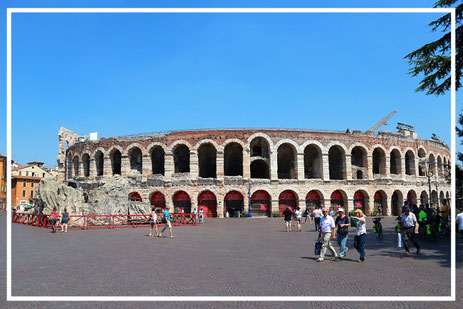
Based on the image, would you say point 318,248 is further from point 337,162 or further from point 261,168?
point 337,162

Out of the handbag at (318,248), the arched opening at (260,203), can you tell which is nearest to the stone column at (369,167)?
the arched opening at (260,203)

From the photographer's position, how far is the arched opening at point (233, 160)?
3697 centimetres

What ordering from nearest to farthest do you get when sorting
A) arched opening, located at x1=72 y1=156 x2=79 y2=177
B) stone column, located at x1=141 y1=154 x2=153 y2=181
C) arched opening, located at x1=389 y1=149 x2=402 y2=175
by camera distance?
1. stone column, located at x1=141 y1=154 x2=153 y2=181
2. arched opening, located at x1=389 y1=149 x2=402 y2=175
3. arched opening, located at x1=72 y1=156 x2=79 y2=177

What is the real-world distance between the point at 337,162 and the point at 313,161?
9.38ft

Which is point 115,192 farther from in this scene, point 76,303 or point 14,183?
point 14,183

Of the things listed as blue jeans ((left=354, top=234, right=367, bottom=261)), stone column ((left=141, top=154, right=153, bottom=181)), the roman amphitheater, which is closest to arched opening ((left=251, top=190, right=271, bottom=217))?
the roman amphitheater

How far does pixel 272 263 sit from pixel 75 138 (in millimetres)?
42571

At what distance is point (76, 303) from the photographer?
577 centimetres

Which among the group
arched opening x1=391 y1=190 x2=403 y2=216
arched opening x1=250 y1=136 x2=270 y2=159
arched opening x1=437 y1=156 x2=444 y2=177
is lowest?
arched opening x1=391 y1=190 x2=403 y2=216

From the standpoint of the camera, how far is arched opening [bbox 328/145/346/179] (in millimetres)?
34375

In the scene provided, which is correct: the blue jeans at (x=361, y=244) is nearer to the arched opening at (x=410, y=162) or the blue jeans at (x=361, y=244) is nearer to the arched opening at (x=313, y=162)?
the arched opening at (x=313, y=162)

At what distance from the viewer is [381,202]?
35500 mm

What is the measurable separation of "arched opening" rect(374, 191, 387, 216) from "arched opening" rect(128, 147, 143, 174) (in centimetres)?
2542

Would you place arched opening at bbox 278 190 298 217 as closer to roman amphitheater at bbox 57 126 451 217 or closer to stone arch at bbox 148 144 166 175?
roman amphitheater at bbox 57 126 451 217
